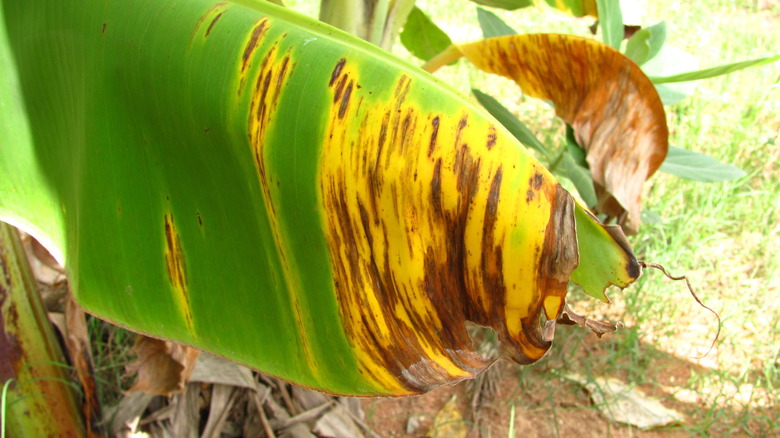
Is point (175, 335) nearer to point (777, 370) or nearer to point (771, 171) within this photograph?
point (777, 370)

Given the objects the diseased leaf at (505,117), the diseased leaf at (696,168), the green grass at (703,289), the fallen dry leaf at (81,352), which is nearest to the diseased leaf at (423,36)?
the diseased leaf at (505,117)

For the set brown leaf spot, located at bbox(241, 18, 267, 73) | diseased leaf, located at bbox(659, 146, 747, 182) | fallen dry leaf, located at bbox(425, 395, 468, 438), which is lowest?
fallen dry leaf, located at bbox(425, 395, 468, 438)

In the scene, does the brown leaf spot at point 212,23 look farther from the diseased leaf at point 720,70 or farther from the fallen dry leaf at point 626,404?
the fallen dry leaf at point 626,404

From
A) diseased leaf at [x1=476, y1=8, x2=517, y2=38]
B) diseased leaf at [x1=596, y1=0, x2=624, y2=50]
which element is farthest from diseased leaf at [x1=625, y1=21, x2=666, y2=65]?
diseased leaf at [x1=476, y1=8, x2=517, y2=38]

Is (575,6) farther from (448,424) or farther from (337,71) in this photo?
(448,424)

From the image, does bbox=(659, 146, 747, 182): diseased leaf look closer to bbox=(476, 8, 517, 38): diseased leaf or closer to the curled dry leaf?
bbox=(476, 8, 517, 38): diseased leaf
